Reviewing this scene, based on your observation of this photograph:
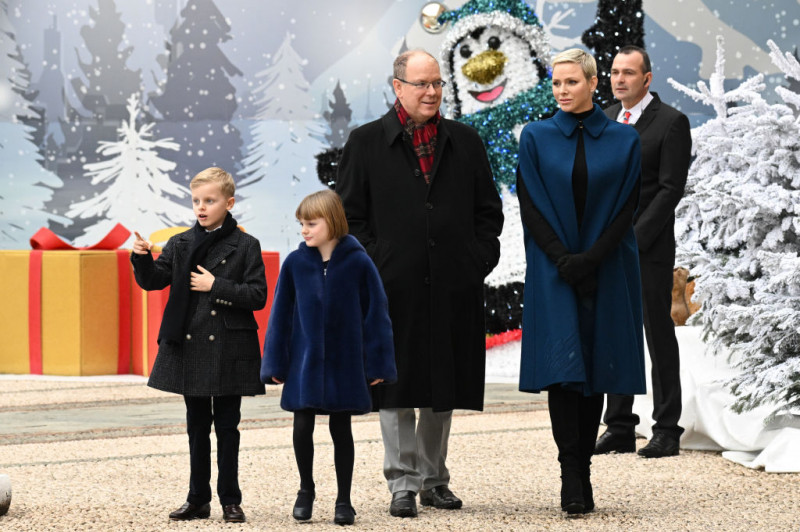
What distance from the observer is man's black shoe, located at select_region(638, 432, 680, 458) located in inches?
203

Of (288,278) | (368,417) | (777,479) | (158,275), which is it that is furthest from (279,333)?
(368,417)

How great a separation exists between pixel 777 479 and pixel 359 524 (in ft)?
6.05

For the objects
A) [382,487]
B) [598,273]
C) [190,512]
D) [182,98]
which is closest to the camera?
[190,512]

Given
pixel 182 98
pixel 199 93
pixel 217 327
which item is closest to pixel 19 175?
pixel 182 98

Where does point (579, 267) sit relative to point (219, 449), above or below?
above

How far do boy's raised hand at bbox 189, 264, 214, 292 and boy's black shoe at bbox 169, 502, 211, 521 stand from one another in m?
0.72

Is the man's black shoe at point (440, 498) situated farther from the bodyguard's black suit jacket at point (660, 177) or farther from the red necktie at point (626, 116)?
the red necktie at point (626, 116)

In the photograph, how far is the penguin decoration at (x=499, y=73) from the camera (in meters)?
9.09

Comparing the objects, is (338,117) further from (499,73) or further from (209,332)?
(209,332)

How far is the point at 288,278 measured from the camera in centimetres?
382

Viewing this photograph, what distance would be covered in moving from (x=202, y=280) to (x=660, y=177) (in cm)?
238

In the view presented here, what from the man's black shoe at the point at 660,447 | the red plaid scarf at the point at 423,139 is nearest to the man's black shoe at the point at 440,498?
the red plaid scarf at the point at 423,139

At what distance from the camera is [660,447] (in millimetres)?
5180

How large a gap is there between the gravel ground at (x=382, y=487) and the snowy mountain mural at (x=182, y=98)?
18.2 feet
